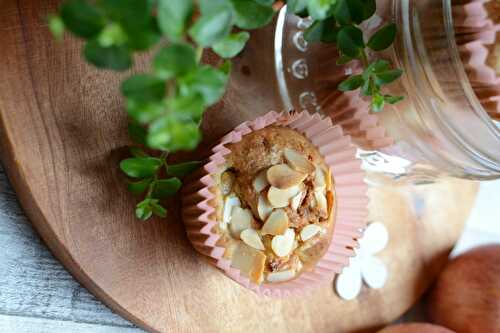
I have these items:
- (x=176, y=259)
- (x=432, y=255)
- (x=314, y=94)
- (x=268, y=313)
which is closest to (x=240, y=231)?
(x=176, y=259)

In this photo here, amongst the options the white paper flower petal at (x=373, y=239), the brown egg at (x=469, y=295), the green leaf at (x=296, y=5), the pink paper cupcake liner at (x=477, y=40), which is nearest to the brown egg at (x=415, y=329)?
the brown egg at (x=469, y=295)

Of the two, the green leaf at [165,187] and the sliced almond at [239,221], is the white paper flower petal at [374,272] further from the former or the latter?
the green leaf at [165,187]

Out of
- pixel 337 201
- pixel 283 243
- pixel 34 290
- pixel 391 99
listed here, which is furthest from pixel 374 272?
pixel 34 290

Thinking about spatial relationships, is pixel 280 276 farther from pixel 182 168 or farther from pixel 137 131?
pixel 137 131

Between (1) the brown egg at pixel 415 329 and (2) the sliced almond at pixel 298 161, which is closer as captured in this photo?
(2) the sliced almond at pixel 298 161

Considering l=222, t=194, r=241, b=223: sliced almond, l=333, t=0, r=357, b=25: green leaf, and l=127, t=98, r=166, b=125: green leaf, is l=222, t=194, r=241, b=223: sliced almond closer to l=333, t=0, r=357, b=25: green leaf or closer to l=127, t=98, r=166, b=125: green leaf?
l=333, t=0, r=357, b=25: green leaf

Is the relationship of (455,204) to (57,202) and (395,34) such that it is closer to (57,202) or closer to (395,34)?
(395,34)
